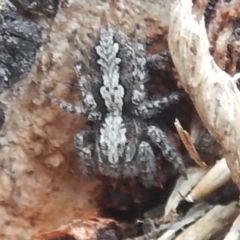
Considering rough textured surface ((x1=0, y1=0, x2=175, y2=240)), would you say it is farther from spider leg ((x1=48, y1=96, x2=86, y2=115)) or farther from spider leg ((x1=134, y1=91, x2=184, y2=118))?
spider leg ((x1=134, y1=91, x2=184, y2=118))

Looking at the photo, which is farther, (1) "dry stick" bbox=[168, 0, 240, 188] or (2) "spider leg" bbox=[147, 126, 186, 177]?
(2) "spider leg" bbox=[147, 126, 186, 177]

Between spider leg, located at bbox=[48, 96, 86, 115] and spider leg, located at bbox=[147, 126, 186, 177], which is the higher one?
spider leg, located at bbox=[147, 126, 186, 177]

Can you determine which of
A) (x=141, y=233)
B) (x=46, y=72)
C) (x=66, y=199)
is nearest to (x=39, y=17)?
(x=46, y=72)

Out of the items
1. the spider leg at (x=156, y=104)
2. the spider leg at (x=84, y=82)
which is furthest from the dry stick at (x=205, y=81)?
the spider leg at (x=84, y=82)

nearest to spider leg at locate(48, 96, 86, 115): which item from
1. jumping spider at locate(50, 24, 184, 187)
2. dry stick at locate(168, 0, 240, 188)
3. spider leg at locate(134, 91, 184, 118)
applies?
jumping spider at locate(50, 24, 184, 187)

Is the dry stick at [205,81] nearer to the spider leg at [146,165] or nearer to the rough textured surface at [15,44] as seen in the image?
the spider leg at [146,165]
